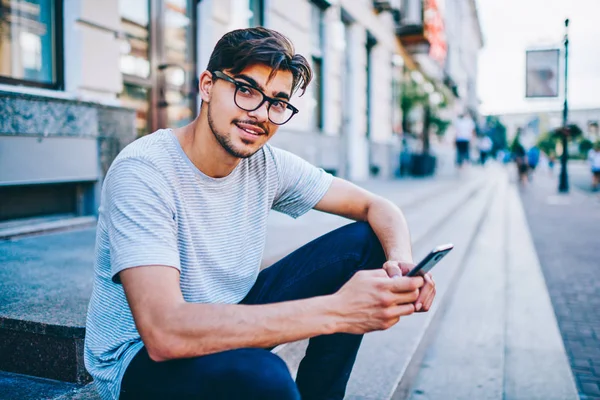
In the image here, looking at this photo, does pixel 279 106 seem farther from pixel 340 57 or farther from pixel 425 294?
pixel 340 57

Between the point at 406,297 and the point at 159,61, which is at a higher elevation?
the point at 159,61

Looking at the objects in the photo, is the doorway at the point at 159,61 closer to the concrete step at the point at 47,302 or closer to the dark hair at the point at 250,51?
the concrete step at the point at 47,302

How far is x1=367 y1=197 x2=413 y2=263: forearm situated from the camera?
191 centimetres

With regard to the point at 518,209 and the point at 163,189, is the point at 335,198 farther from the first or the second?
the point at 518,209

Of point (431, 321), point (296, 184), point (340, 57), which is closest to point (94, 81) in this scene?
point (296, 184)

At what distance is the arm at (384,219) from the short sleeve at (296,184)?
2.0 inches

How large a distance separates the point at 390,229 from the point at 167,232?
0.95 m

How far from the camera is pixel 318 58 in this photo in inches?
391

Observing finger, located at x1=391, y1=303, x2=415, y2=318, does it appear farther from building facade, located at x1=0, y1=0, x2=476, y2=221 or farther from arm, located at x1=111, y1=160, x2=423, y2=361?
building facade, located at x1=0, y1=0, x2=476, y2=221

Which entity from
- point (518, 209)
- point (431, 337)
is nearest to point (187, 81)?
point (431, 337)

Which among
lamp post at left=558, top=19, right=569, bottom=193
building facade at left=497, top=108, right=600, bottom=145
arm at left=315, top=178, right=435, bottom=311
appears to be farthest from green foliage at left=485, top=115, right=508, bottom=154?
arm at left=315, top=178, right=435, bottom=311

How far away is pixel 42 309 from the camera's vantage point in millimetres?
2084

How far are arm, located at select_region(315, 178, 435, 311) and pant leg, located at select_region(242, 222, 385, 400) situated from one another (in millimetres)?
113

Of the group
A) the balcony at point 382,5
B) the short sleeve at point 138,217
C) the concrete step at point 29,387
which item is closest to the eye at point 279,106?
the short sleeve at point 138,217
